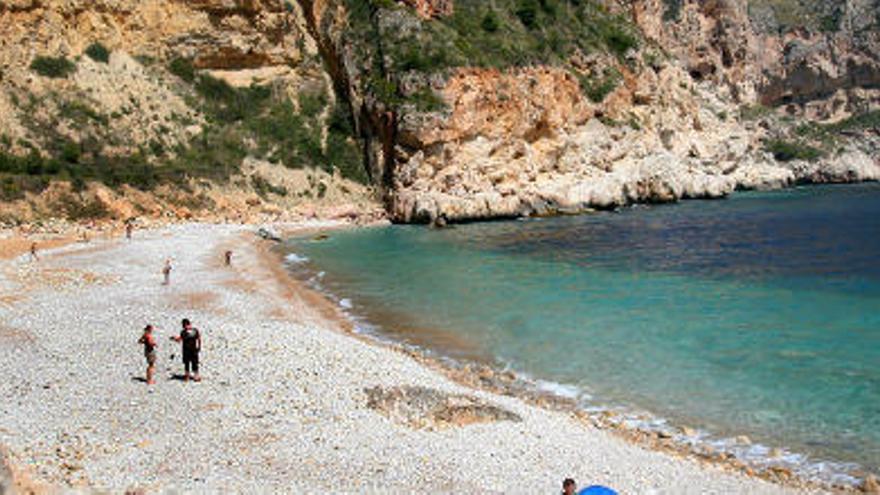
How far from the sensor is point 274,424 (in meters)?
12.6

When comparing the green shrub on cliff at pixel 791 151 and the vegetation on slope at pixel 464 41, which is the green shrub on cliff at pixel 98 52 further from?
the green shrub on cliff at pixel 791 151

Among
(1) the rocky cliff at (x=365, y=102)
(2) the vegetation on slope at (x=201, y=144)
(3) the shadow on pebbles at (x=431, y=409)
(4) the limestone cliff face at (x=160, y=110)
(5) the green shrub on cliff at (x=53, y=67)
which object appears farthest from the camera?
(1) the rocky cliff at (x=365, y=102)

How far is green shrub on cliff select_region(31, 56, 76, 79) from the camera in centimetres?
5655

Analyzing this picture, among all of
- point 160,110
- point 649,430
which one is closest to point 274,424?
point 649,430

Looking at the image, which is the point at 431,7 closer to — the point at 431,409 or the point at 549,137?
the point at 549,137

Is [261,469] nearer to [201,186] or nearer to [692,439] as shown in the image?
[692,439]

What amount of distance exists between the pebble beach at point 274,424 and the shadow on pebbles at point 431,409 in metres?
0.04

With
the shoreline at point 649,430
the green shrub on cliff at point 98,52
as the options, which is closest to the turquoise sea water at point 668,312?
the shoreline at point 649,430

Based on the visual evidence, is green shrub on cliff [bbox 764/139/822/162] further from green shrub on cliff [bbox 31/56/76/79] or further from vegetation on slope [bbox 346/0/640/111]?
green shrub on cliff [bbox 31/56/76/79]

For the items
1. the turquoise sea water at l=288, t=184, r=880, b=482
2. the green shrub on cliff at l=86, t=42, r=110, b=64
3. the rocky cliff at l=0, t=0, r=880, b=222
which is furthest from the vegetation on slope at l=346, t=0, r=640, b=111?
the green shrub on cliff at l=86, t=42, r=110, b=64

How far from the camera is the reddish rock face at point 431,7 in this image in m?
68.2

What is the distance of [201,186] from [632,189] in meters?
36.8

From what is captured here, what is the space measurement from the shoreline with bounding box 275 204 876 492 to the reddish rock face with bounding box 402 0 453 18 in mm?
52663

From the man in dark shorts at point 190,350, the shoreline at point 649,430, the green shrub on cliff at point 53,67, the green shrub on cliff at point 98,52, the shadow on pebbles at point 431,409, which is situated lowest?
the shoreline at point 649,430
